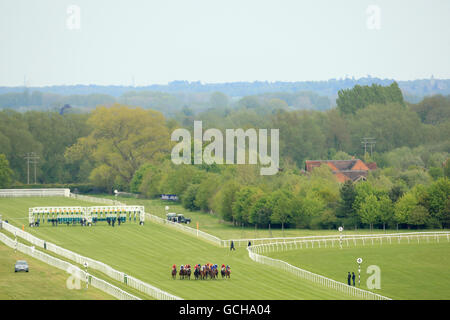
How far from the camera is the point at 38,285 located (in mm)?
47844

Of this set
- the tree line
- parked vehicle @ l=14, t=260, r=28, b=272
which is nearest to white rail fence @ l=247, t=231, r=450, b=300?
the tree line

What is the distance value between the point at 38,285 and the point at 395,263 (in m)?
23.5

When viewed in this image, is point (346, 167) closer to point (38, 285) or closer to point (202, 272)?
point (202, 272)

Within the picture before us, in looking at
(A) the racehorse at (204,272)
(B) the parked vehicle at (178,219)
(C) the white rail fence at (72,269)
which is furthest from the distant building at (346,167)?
(A) the racehorse at (204,272)

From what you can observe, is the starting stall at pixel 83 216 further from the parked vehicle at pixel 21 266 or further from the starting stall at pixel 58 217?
the parked vehicle at pixel 21 266

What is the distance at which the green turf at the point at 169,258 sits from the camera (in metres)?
48.2

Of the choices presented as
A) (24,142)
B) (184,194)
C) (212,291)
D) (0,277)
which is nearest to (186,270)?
(212,291)

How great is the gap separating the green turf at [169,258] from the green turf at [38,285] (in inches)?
162

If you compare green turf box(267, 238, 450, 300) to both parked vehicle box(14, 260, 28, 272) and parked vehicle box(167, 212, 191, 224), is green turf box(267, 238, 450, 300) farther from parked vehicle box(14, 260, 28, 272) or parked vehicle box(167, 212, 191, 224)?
parked vehicle box(167, 212, 191, 224)

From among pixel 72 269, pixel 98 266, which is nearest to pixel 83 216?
pixel 98 266

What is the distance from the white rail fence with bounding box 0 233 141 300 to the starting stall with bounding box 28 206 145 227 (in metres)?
12.8
